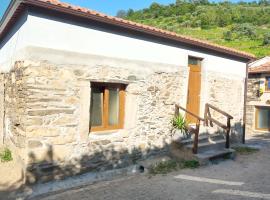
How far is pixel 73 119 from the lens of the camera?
6.80m

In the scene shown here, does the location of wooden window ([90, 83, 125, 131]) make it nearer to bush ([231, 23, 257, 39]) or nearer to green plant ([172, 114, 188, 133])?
green plant ([172, 114, 188, 133])

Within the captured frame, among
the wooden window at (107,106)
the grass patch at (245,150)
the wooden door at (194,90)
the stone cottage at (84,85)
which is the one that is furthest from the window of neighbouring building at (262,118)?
the wooden window at (107,106)

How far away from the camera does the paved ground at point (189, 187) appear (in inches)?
233

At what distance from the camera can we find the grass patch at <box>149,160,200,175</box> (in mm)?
7915

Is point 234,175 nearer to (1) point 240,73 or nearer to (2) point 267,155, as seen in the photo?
(2) point 267,155

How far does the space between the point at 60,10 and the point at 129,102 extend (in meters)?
2.90

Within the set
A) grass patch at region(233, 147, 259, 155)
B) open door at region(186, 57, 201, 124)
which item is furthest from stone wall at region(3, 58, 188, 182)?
grass patch at region(233, 147, 259, 155)

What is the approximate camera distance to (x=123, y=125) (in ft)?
26.2

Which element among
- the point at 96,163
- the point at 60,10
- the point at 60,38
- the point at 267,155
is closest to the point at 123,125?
the point at 96,163

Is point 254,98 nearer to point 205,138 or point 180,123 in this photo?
point 205,138

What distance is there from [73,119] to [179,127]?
358cm

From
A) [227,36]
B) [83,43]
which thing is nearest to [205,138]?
[83,43]

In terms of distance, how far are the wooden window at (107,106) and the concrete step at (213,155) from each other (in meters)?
2.51

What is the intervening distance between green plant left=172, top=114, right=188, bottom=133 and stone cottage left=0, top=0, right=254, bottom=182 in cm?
21
